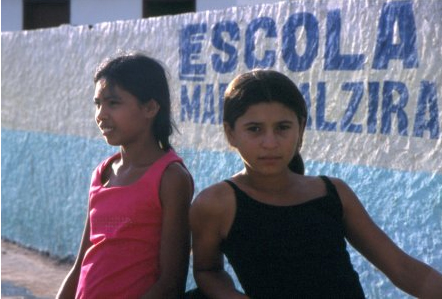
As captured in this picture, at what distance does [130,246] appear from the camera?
2.83m

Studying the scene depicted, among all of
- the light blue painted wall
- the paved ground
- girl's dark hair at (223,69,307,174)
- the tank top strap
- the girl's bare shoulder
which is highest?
girl's dark hair at (223,69,307,174)

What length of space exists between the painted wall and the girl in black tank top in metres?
2.18

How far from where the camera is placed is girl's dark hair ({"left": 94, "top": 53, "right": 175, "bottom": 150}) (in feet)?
9.78

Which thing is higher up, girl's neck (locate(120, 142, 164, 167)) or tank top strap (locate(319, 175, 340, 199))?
girl's neck (locate(120, 142, 164, 167))

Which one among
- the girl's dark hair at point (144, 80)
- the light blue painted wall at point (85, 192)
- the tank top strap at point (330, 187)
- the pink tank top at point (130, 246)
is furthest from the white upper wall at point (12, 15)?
the tank top strap at point (330, 187)

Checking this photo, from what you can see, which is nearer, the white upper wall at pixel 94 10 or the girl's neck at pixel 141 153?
the girl's neck at pixel 141 153

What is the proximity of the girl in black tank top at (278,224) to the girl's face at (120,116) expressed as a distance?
0.38m

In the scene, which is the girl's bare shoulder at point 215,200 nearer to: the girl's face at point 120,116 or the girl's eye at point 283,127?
the girl's eye at point 283,127

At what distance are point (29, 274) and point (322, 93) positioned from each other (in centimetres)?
400

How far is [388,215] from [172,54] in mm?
2536

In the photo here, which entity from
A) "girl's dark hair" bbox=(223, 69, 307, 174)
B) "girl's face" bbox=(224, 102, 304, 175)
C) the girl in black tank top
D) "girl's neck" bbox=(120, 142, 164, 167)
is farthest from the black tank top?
"girl's neck" bbox=(120, 142, 164, 167)

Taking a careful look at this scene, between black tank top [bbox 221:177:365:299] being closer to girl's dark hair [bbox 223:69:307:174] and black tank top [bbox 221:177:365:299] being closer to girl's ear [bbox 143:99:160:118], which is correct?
girl's dark hair [bbox 223:69:307:174]

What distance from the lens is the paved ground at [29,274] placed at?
7.87 m

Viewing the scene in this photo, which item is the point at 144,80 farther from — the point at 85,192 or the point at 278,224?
the point at 85,192
